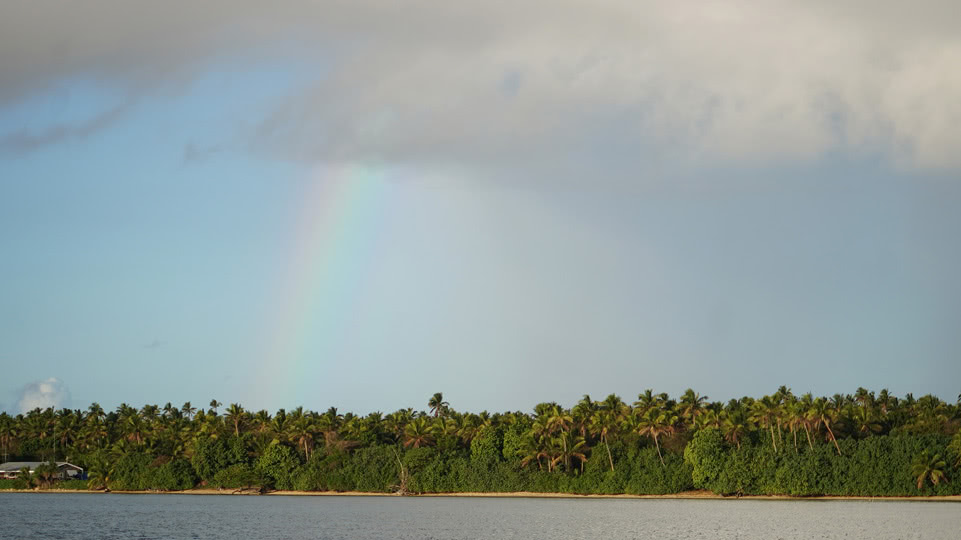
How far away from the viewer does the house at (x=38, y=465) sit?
163 metres

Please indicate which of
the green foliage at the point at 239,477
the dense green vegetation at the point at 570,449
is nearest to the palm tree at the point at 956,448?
the dense green vegetation at the point at 570,449

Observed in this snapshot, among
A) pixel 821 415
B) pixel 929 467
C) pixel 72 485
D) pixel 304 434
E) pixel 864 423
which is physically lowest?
pixel 72 485

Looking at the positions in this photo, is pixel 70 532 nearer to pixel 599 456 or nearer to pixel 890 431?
pixel 599 456

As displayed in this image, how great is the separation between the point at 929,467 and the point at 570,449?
43782mm

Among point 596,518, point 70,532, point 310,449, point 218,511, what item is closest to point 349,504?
point 218,511

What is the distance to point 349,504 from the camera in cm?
12325

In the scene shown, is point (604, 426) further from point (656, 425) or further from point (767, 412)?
point (767, 412)

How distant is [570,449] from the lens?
133375mm

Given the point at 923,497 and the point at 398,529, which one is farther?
the point at 923,497

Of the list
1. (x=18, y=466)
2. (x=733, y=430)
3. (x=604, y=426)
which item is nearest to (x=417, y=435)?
(x=604, y=426)

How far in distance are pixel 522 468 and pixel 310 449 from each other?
115 ft

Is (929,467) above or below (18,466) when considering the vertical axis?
below

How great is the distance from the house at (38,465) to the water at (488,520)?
4331cm

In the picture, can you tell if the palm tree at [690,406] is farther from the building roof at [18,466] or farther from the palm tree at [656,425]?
the building roof at [18,466]
